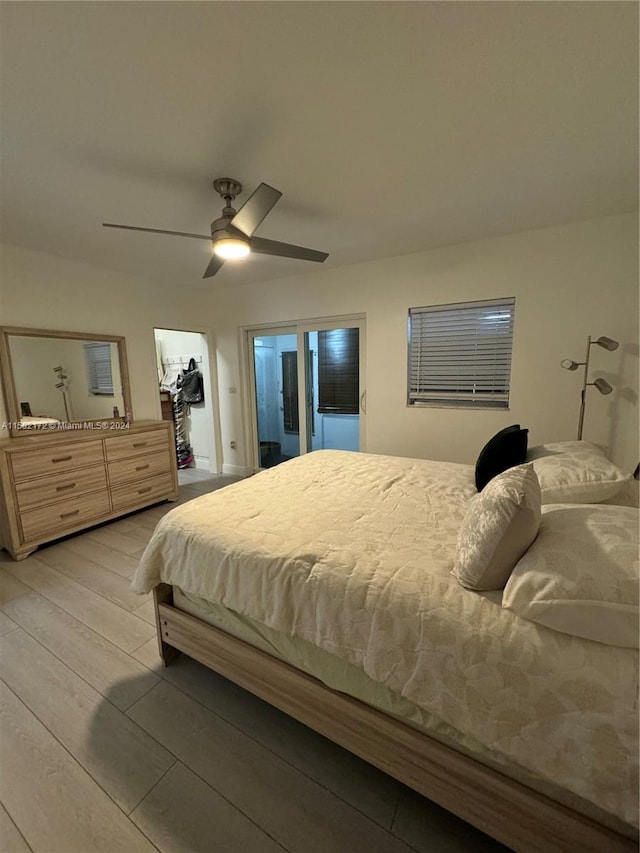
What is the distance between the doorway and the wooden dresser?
1.35m

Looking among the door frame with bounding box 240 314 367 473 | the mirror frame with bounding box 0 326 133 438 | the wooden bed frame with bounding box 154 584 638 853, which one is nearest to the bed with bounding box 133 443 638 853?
the wooden bed frame with bounding box 154 584 638 853

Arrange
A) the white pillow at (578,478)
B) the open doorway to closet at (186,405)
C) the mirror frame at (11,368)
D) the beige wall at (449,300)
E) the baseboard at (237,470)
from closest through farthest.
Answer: the white pillow at (578,478)
the beige wall at (449,300)
the mirror frame at (11,368)
the baseboard at (237,470)
the open doorway to closet at (186,405)

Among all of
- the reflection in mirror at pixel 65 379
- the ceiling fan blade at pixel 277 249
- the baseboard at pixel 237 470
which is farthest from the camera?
the baseboard at pixel 237 470

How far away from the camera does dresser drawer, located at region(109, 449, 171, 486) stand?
10.4 ft

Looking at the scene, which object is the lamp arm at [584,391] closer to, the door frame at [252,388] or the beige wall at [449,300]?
the beige wall at [449,300]

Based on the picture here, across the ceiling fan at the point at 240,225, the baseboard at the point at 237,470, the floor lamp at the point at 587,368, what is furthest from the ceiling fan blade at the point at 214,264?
the baseboard at the point at 237,470

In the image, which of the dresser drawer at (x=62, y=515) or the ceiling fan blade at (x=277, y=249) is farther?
the dresser drawer at (x=62, y=515)

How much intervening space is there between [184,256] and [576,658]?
11.9 feet

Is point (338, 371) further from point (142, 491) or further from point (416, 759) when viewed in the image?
point (416, 759)

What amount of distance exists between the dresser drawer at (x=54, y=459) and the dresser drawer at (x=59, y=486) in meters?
0.05

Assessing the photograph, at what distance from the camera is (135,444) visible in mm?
3334

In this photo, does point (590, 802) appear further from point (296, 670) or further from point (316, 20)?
point (316, 20)

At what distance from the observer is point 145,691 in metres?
1.48

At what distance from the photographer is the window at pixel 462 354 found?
9.70 feet
